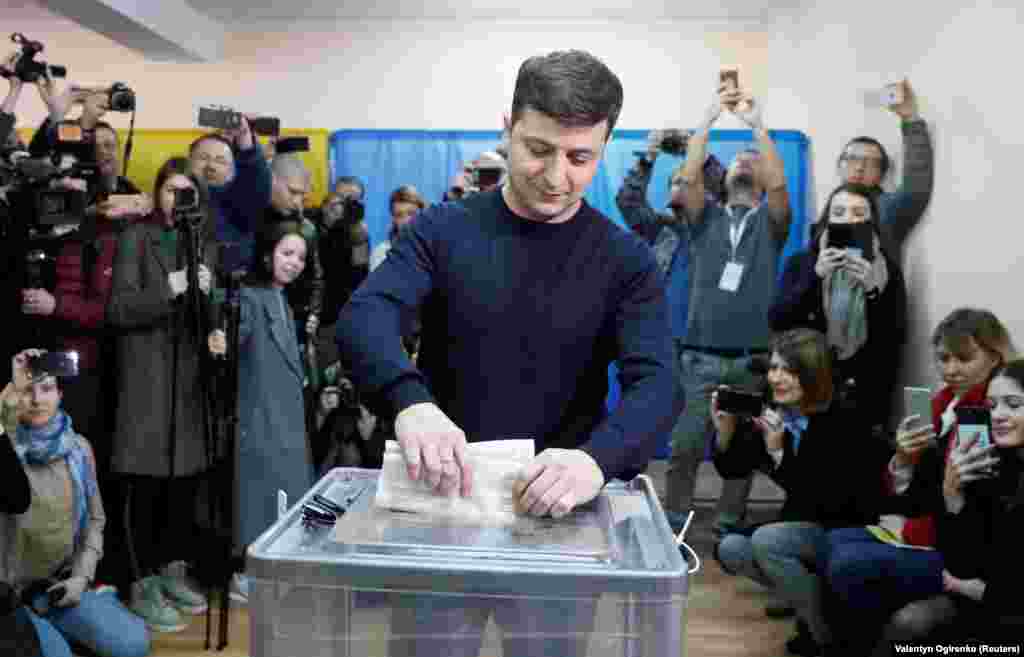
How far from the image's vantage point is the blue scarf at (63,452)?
2.59 m

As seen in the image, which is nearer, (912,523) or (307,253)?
(912,523)

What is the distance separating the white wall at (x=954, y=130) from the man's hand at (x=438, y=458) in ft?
7.65

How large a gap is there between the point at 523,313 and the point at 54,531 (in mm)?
2053

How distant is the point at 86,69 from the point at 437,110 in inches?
90.1

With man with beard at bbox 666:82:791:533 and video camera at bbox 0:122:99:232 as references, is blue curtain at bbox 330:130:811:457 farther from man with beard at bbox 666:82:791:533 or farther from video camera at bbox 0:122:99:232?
video camera at bbox 0:122:99:232

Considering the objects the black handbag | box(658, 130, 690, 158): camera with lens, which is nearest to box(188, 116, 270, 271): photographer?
the black handbag

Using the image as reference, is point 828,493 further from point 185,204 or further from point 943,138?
point 185,204

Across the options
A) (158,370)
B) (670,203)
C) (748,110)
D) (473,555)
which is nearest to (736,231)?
(670,203)

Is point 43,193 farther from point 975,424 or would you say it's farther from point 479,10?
point 479,10

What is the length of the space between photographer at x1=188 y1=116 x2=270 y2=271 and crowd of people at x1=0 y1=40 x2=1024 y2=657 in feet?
0.03

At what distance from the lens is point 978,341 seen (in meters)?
2.50

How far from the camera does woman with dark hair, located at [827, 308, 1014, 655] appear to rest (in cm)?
235

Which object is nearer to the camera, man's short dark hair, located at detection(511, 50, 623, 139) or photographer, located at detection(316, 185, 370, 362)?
man's short dark hair, located at detection(511, 50, 623, 139)

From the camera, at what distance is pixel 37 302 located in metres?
2.81
